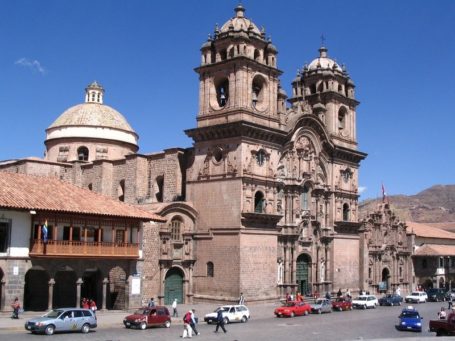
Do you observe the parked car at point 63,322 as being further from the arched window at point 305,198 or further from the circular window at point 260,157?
the arched window at point 305,198

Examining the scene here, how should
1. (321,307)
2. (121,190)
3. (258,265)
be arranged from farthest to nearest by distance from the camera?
(121,190)
(258,265)
(321,307)

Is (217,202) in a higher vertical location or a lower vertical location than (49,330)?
higher

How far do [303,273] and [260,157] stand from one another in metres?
12.0

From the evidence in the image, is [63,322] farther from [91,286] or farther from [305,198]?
[305,198]

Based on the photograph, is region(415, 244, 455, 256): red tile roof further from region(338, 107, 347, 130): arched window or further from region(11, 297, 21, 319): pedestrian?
region(11, 297, 21, 319): pedestrian

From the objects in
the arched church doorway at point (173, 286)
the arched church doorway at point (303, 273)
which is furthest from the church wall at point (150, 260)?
the arched church doorway at point (303, 273)

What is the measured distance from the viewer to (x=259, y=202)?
4925 cm

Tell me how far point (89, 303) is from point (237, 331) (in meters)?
10.7

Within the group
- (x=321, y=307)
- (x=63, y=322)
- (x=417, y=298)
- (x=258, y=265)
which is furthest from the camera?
(x=417, y=298)

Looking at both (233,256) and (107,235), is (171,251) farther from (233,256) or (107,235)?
(107,235)

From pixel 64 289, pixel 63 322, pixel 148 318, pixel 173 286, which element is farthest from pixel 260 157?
pixel 63 322

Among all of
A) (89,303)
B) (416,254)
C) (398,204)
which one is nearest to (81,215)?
(89,303)

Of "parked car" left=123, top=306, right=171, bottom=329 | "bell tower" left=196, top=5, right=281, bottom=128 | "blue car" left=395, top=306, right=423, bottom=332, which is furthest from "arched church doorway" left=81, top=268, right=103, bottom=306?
"blue car" left=395, top=306, right=423, bottom=332

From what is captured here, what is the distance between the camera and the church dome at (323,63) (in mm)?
61219
